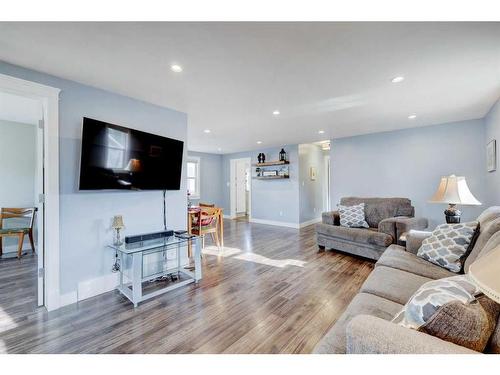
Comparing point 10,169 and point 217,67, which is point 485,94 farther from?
point 10,169

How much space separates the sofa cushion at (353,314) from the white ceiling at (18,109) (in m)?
3.75

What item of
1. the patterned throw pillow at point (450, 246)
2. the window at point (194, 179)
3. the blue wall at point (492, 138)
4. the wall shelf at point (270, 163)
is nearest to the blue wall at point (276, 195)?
the wall shelf at point (270, 163)

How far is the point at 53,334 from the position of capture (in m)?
1.78

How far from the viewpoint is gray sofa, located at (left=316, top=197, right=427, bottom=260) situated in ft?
10.5

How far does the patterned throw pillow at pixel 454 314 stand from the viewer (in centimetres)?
81

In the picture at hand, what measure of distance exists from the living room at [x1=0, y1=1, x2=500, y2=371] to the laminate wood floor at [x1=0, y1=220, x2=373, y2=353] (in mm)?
18

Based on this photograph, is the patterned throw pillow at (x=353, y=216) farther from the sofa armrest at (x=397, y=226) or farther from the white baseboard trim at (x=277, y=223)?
the white baseboard trim at (x=277, y=223)

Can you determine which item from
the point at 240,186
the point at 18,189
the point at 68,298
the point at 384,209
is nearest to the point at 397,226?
the point at 384,209

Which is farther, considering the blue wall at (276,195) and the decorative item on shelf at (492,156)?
the blue wall at (276,195)

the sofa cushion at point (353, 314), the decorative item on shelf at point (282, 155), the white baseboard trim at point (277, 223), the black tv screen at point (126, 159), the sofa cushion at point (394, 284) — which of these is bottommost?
the white baseboard trim at point (277, 223)

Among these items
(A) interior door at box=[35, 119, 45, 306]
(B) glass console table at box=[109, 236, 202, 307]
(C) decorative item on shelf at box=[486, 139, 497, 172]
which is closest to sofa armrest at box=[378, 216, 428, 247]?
(C) decorative item on shelf at box=[486, 139, 497, 172]

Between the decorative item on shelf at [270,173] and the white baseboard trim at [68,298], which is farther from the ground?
the decorative item on shelf at [270,173]

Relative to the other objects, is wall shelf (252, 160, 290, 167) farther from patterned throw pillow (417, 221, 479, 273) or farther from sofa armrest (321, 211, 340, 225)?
patterned throw pillow (417, 221, 479, 273)

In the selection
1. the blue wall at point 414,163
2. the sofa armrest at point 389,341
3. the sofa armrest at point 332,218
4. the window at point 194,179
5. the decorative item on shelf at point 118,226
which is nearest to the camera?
the sofa armrest at point 389,341
